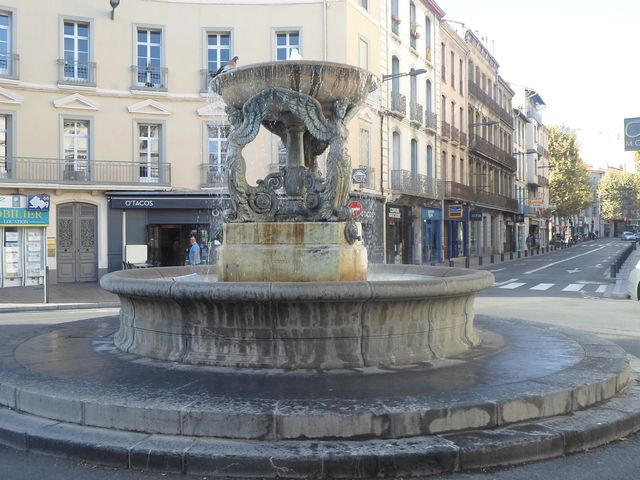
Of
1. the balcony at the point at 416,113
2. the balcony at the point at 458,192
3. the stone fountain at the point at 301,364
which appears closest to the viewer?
the stone fountain at the point at 301,364

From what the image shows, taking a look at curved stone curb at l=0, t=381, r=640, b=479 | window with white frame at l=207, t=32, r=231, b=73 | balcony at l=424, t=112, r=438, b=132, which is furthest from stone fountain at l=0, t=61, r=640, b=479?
balcony at l=424, t=112, r=438, b=132

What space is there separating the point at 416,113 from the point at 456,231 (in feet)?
36.8

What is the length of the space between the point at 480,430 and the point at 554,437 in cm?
51

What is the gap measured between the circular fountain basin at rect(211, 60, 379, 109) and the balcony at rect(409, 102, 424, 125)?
2653 centimetres

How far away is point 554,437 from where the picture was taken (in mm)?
4445

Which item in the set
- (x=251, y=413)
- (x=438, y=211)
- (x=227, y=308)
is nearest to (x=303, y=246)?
(x=227, y=308)

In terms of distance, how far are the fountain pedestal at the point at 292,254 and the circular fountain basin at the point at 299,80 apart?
173cm

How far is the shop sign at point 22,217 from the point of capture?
21953mm

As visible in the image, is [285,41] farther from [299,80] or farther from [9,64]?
[299,80]

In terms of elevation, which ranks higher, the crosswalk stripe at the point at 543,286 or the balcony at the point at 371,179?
the balcony at the point at 371,179

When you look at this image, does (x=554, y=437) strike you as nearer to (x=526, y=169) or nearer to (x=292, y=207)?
(x=292, y=207)

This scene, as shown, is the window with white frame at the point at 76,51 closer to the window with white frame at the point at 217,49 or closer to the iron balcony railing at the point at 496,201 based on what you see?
the window with white frame at the point at 217,49

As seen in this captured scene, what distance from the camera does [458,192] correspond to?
137 feet

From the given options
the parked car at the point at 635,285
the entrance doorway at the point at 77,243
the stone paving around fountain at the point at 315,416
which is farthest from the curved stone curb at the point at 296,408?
the entrance doorway at the point at 77,243
